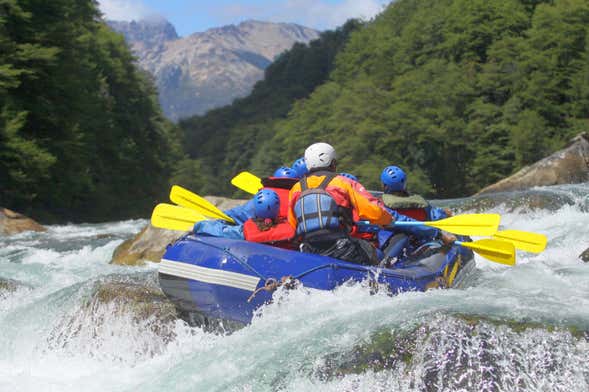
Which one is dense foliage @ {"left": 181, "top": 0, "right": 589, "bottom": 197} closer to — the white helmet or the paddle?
the paddle

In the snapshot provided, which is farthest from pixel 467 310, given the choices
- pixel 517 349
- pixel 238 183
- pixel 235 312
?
pixel 238 183

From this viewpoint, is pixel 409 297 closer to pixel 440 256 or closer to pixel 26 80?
pixel 440 256

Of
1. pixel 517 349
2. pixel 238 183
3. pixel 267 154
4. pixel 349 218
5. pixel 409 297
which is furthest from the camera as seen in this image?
pixel 267 154

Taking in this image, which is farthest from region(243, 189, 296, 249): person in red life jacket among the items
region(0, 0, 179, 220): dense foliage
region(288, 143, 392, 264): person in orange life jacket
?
region(0, 0, 179, 220): dense foliage

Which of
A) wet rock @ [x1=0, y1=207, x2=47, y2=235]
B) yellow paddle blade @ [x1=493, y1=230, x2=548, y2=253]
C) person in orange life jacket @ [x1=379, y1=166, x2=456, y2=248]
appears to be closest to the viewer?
yellow paddle blade @ [x1=493, y1=230, x2=548, y2=253]

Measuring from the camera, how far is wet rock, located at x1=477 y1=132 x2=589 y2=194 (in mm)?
17641

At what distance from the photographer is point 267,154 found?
52469 mm

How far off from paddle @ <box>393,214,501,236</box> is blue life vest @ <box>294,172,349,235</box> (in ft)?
4.27

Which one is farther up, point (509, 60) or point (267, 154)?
point (509, 60)

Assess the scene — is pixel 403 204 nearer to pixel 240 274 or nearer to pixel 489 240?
pixel 489 240

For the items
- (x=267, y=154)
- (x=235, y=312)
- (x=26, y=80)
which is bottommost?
(x=267, y=154)

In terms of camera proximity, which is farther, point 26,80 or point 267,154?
point 267,154

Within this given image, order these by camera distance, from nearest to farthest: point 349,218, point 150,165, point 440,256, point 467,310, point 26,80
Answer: point 467,310, point 349,218, point 440,256, point 26,80, point 150,165

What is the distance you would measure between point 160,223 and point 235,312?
7.05 feet
